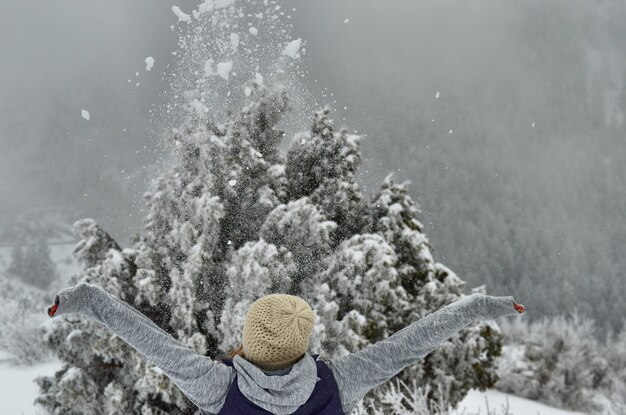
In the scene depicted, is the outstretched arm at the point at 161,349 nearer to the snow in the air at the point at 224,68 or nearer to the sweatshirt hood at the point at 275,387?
the sweatshirt hood at the point at 275,387

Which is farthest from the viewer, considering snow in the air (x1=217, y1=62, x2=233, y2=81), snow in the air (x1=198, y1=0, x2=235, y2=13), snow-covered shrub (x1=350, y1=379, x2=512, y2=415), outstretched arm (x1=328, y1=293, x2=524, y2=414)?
snow in the air (x1=217, y1=62, x2=233, y2=81)

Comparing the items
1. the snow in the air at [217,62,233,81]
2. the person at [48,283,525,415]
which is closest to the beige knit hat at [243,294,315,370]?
the person at [48,283,525,415]

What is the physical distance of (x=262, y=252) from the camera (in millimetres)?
10359

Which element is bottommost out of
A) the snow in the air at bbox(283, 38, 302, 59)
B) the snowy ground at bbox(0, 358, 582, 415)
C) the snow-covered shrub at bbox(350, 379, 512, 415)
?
the snow-covered shrub at bbox(350, 379, 512, 415)

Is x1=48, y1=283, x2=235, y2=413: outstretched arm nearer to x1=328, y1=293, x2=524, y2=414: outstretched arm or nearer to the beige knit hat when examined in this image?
the beige knit hat

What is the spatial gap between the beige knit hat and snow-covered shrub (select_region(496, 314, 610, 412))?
1822 cm

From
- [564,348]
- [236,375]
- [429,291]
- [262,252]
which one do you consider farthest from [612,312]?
[236,375]

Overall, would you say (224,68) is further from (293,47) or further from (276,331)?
(276,331)

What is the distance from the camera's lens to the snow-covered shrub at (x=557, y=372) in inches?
747

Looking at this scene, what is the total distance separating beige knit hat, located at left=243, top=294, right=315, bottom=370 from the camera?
56.1 inches

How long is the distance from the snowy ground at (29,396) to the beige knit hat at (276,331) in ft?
36.2

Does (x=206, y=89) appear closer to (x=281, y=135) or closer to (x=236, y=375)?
(x=281, y=135)

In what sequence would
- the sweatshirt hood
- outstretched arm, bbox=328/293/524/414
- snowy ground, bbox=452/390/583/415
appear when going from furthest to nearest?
snowy ground, bbox=452/390/583/415
outstretched arm, bbox=328/293/524/414
the sweatshirt hood

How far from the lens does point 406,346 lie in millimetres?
1583
